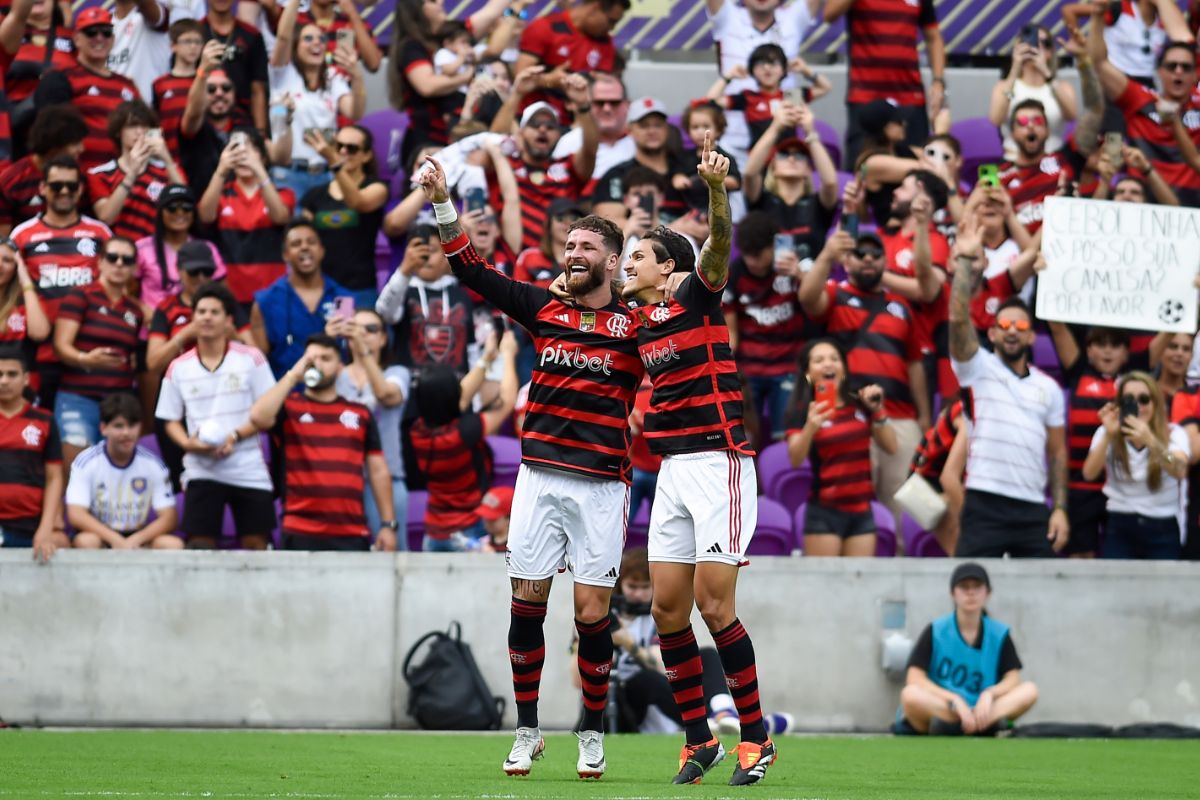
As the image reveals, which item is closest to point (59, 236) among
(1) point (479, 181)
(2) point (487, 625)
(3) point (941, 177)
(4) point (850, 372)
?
(1) point (479, 181)

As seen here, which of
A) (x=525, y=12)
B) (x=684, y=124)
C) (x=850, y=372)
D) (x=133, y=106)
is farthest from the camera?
(x=525, y=12)

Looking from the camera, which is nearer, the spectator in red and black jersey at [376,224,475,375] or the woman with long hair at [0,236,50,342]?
the woman with long hair at [0,236,50,342]

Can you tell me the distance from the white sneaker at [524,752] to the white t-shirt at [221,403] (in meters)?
4.48

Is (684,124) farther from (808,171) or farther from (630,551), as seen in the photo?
(630,551)

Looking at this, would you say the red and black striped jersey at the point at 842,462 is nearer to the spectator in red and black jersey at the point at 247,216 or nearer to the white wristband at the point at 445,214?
the spectator in red and black jersey at the point at 247,216

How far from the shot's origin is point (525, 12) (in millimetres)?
17859

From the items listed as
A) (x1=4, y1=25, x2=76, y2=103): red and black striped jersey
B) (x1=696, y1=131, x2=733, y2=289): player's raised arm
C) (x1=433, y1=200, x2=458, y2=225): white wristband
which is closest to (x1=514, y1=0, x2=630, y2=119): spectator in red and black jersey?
(x1=4, y1=25, x2=76, y2=103): red and black striped jersey

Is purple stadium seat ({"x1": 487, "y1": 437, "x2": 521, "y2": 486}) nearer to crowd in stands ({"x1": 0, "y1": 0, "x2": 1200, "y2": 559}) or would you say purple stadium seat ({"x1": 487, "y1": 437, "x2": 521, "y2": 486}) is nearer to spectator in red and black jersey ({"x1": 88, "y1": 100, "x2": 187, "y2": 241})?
crowd in stands ({"x1": 0, "y1": 0, "x2": 1200, "y2": 559})

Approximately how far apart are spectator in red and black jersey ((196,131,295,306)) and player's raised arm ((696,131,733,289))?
22.6 feet

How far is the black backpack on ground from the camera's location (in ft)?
37.3

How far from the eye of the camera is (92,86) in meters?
14.6

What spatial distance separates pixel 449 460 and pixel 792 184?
417cm

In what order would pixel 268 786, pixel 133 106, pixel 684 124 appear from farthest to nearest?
1. pixel 684 124
2. pixel 133 106
3. pixel 268 786

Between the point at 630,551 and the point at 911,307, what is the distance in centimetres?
369
